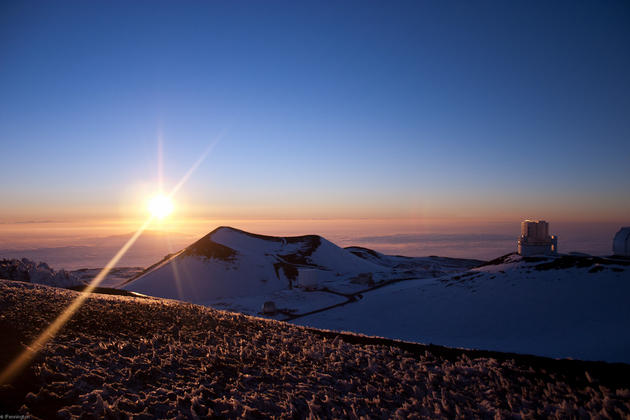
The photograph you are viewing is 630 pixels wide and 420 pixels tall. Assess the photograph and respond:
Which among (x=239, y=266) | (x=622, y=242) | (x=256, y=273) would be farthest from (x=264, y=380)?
(x=239, y=266)

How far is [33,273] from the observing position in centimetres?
2978

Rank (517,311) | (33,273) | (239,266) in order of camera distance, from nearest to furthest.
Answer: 1. (33,273)
2. (517,311)
3. (239,266)

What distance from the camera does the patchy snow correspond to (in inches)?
991

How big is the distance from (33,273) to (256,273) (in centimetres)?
4108

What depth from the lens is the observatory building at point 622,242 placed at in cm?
3978

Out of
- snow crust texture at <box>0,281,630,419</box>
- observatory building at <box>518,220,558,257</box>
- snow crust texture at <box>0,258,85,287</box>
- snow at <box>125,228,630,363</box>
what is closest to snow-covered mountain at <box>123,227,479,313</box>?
snow at <box>125,228,630,363</box>

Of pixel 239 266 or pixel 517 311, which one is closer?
pixel 517 311

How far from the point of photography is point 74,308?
12625mm

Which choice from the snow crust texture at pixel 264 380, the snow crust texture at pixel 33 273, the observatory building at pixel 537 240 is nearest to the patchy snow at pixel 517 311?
the observatory building at pixel 537 240

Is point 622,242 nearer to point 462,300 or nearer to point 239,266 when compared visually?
point 462,300

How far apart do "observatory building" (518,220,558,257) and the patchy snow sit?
90.8 inches

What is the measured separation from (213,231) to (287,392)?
8046cm

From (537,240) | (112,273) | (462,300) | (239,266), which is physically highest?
(537,240)

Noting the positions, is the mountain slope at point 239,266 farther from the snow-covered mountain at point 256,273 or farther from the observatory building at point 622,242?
the observatory building at point 622,242
